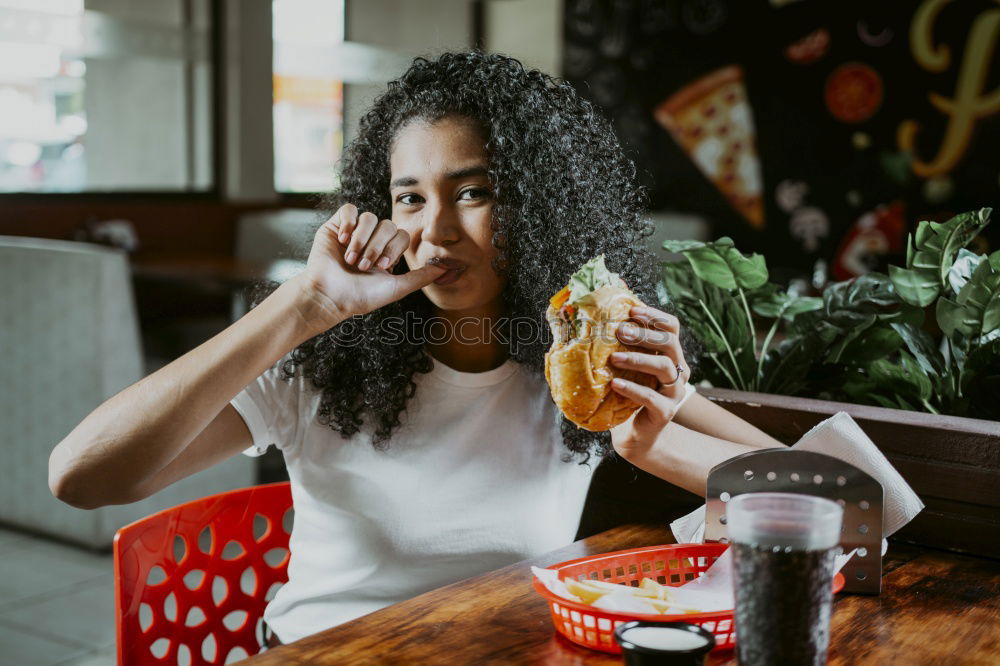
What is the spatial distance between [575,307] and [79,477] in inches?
26.8

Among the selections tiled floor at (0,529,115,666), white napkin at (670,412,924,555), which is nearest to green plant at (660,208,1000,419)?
white napkin at (670,412,924,555)

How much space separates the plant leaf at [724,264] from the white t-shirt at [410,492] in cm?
42

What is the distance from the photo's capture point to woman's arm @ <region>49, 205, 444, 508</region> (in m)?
1.29

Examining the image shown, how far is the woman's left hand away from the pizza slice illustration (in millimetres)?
4987

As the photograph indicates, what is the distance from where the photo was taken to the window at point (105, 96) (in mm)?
5270

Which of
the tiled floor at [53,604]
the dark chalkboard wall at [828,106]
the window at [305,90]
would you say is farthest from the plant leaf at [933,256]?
the window at [305,90]

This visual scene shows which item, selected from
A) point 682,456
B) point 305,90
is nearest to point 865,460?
point 682,456

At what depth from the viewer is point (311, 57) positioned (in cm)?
670

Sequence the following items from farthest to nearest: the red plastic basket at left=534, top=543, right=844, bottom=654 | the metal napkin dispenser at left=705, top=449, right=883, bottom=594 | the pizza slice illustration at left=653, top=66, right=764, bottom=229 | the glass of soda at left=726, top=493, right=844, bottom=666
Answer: the pizza slice illustration at left=653, top=66, right=764, bottom=229 → the metal napkin dispenser at left=705, top=449, right=883, bottom=594 → the red plastic basket at left=534, top=543, right=844, bottom=654 → the glass of soda at left=726, top=493, right=844, bottom=666

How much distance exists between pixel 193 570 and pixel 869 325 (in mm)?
1166

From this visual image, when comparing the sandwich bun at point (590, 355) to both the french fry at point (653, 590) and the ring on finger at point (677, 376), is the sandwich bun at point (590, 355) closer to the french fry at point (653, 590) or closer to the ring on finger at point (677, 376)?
the ring on finger at point (677, 376)

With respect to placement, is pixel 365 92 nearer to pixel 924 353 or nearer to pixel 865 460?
pixel 924 353

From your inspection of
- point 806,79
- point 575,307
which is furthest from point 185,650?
point 806,79

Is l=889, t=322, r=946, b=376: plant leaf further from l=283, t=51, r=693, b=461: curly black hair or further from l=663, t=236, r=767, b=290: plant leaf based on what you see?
l=283, t=51, r=693, b=461: curly black hair
